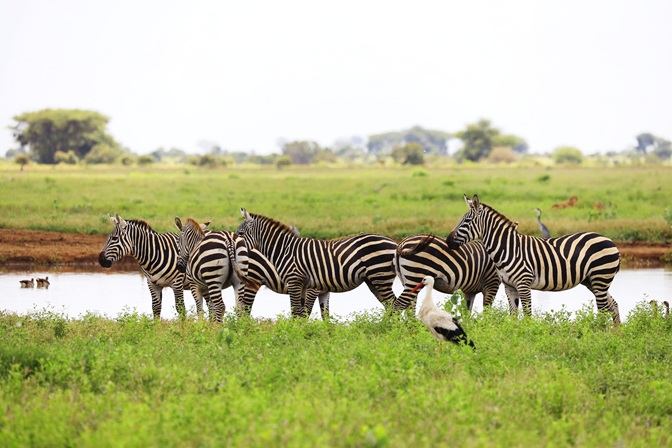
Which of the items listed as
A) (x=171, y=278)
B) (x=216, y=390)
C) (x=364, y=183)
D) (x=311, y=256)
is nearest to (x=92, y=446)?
(x=216, y=390)

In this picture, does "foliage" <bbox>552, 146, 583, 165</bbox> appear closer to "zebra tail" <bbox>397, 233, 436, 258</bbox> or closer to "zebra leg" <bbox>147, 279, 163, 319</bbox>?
"zebra leg" <bbox>147, 279, 163, 319</bbox>

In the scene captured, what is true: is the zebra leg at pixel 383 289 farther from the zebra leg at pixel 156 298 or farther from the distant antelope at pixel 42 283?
the distant antelope at pixel 42 283

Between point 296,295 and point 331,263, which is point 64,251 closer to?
point 296,295

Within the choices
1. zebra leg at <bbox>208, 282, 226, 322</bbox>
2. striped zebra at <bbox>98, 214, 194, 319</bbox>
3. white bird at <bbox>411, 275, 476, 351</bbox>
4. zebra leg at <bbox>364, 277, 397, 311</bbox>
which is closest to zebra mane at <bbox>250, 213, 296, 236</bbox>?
zebra leg at <bbox>208, 282, 226, 322</bbox>

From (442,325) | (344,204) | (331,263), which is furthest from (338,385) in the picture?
(344,204)

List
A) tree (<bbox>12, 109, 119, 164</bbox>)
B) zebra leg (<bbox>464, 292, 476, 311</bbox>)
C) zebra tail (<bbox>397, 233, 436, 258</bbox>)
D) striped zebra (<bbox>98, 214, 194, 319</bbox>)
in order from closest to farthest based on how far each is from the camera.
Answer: zebra tail (<bbox>397, 233, 436, 258</bbox>) → zebra leg (<bbox>464, 292, 476, 311</bbox>) → striped zebra (<bbox>98, 214, 194, 319</bbox>) → tree (<bbox>12, 109, 119, 164</bbox>)

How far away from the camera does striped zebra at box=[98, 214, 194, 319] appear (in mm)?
12578

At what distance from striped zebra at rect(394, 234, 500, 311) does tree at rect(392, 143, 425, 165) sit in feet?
183

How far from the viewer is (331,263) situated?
38.0 ft

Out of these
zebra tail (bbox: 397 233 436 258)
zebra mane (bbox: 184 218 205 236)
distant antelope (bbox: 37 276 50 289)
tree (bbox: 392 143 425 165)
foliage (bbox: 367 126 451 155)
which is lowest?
distant antelope (bbox: 37 276 50 289)

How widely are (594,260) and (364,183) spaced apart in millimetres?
26885

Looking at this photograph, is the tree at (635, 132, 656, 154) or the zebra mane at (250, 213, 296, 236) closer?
the zebra mane at (250, 213, 296, 236)

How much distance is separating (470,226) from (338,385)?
509cm

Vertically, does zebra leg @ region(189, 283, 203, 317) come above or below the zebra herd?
below
